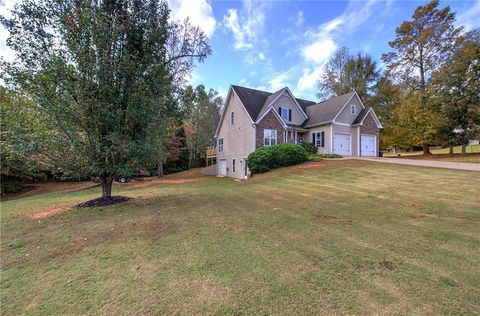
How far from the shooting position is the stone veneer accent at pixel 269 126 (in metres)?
19.2

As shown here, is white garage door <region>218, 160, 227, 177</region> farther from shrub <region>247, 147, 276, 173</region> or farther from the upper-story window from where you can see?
the upper-story window

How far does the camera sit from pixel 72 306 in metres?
2.71

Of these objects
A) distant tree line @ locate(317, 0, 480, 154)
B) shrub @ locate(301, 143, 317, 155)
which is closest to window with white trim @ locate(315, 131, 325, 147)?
shrub @ locate(301, 143, 317, 155)

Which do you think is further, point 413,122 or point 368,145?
point 413,122

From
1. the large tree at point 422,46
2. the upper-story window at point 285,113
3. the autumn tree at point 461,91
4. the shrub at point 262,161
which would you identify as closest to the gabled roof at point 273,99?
the upper-story window at point 285,113

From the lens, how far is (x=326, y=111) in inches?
886

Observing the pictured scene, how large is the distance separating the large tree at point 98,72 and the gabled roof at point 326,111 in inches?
660

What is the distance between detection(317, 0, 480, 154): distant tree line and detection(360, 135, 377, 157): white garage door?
14.6 feet

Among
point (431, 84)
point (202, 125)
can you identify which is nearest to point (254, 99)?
point (202, 125)

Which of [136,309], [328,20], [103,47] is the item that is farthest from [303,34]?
[136,309]

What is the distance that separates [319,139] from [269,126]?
5.71 m

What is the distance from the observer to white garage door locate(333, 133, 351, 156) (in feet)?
69.9

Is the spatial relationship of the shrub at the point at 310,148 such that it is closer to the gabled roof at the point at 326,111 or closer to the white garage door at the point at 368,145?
the gabled roof at the point at 326,111

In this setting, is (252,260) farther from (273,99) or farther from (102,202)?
(273,99)
